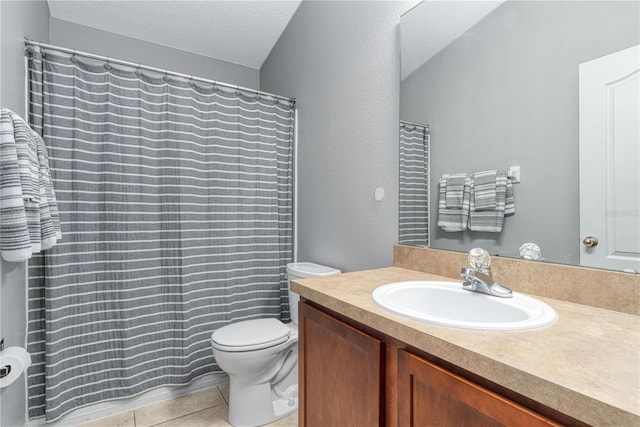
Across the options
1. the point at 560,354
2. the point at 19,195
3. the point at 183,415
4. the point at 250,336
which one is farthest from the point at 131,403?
the point at 560,354

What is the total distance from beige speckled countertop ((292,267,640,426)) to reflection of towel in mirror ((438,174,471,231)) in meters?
0.41

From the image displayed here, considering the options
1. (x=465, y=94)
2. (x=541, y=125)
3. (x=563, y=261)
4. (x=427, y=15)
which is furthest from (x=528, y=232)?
(x=427, y=15)


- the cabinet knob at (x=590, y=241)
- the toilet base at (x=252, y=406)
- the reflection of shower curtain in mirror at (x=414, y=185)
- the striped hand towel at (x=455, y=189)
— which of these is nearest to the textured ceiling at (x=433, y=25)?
the reflection of shower curtain in mirror at (x=414, y=185)

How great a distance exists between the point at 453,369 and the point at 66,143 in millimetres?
1970

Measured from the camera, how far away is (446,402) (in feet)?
2.12

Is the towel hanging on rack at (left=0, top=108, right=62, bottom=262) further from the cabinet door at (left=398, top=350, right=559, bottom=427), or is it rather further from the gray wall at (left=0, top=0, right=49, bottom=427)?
the cabinet door at (left=398, top=350, right=559, bottom=427)

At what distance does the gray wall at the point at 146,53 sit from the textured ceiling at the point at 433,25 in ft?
5.84

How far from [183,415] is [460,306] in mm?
1649

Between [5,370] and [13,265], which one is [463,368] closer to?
[5,370]

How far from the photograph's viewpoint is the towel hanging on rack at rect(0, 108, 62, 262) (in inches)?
40.9

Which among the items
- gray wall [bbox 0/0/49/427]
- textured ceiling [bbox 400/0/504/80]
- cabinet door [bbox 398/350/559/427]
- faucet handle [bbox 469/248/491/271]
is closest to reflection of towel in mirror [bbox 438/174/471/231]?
faucet handle [bbox 469/248/491/271]

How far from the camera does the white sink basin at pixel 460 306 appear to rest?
729 mm

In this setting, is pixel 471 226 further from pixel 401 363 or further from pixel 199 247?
pixel 199 247

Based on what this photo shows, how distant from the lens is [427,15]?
137 cm
